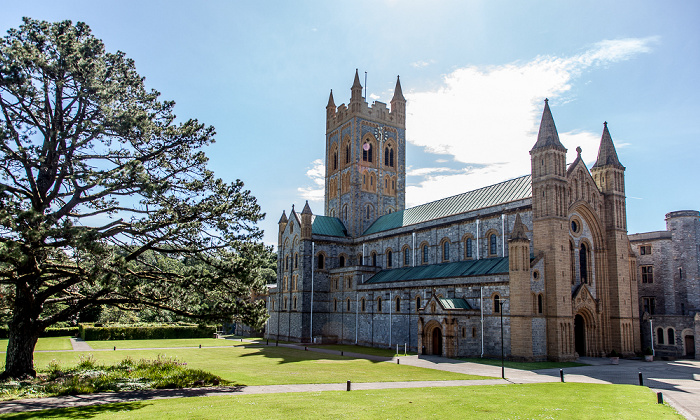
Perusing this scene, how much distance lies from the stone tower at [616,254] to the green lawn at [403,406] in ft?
70.0

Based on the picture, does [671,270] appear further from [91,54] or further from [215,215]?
[91,54]

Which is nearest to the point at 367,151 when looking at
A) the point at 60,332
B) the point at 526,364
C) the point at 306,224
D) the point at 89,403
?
the point at 306,224

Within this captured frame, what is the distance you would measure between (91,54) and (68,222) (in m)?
7.35

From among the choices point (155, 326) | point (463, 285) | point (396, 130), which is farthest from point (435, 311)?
point (155, 326)

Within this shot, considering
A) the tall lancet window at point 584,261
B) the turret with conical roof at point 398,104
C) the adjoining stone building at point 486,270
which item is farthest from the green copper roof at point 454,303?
the turret with conical roof at point 398,104

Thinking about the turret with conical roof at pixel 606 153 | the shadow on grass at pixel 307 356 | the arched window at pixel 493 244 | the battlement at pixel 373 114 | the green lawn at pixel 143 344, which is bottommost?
the green lawn at pixel 143 344

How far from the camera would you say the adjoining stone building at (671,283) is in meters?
43.8

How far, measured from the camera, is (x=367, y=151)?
66625 millimetres

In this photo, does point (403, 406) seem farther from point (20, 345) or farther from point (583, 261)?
point (583, 261)

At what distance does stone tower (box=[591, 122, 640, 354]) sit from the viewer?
41844 millimetres

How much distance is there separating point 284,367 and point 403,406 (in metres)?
15.9

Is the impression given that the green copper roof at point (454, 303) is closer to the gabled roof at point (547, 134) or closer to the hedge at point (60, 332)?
the gabled roof at point (547, 134)

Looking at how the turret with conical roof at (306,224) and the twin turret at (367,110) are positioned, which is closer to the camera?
the turret with conical roof at (306,224)

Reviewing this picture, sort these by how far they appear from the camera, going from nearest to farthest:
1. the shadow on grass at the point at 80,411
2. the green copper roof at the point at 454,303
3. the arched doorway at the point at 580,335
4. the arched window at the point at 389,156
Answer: the shadow on grass at the point at 80,411 → the green copper roof at the point at 454,303 → the arched doorway at the point at 580,335 → the arched window at the point at 389,156
